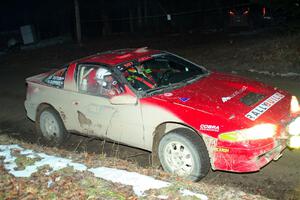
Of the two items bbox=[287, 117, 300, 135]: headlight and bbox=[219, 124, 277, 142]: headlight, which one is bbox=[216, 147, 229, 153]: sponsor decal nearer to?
bbox=[219, 124, 277, 142]: headlight

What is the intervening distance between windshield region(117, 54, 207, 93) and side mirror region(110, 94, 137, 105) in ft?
0.91

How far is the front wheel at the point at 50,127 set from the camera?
285 inches

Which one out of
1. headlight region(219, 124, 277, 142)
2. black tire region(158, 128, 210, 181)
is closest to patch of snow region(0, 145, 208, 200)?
black tire region(158, 128, 210, 181)

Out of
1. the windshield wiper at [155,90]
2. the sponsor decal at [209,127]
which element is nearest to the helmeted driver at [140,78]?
the windshield wiper at [155,90]

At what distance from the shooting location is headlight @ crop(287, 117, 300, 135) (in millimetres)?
5289

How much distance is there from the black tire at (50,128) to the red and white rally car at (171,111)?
18mm

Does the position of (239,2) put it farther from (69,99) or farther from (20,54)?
(69,99)

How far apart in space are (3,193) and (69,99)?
2.28 m

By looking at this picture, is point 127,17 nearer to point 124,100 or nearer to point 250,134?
point 124,100

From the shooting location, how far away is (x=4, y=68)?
17328mm

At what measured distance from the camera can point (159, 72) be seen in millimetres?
6629

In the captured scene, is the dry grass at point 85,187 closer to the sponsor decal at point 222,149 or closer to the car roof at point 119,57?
the sponsor decal at point 222,149

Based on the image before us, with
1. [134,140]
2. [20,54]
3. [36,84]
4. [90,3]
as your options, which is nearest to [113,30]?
[90,3]

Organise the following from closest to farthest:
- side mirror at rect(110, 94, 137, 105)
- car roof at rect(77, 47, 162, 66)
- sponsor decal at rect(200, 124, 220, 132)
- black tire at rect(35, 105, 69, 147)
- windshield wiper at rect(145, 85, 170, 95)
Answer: sponsor decal at rect(200, 124, 220, 132), side mirror at rect(110, 94, 137, 105), windshield wiper at rect(145, 85, 170, 95), car roof at rect(77, 47, 162, 66), black tire at rect(35, 105, 69, 147)
